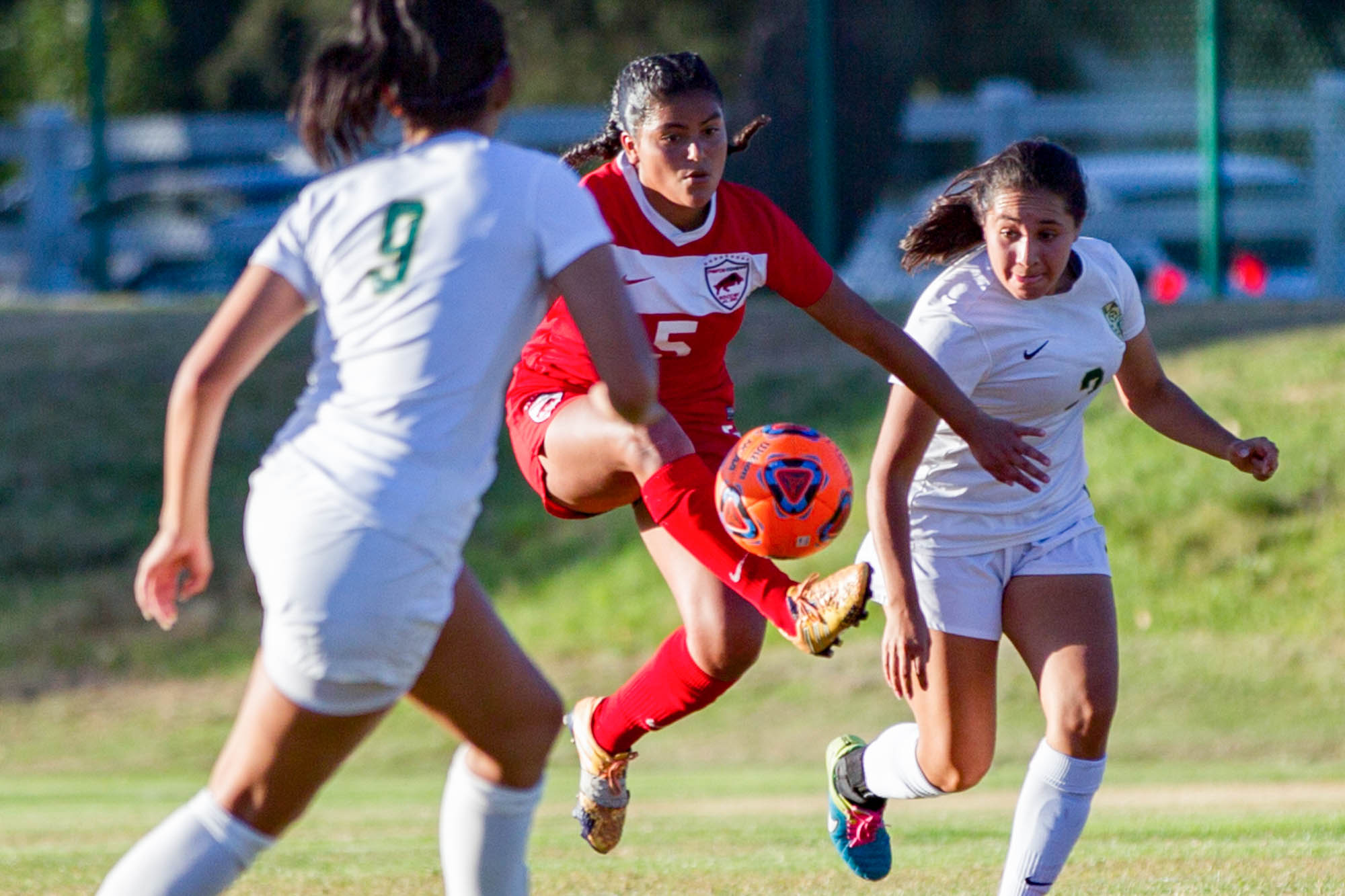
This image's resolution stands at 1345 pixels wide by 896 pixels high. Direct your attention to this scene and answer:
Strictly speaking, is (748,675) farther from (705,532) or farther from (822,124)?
(705,532)

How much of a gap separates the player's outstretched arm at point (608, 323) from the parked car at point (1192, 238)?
33.6 feet

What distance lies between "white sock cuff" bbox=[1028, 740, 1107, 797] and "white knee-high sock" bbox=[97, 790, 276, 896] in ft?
6.55

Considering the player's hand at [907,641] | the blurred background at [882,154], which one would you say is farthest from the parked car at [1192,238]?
the player's hand at [907,641]

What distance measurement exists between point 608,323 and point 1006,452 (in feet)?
4.68

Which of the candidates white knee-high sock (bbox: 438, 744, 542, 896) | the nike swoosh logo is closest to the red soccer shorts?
the nike swoosh logo

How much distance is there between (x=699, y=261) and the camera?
478 cm

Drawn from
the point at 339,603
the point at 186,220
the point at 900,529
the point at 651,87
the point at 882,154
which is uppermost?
the point at 651,87

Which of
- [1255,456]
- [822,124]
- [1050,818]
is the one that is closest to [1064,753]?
[1050,818]

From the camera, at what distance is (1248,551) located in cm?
1130

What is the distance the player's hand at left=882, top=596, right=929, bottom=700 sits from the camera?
14.1ft

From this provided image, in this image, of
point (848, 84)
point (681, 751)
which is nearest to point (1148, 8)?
point (848, 84)

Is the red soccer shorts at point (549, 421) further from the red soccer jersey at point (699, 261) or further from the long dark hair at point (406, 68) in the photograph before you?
the long dark hair at point (406, 68)

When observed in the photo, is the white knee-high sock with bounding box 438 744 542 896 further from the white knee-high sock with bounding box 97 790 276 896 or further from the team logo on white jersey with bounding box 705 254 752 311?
the team logo on white jersey with bounding box 705 254 752 311

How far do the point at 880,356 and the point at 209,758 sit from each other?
315 inches
